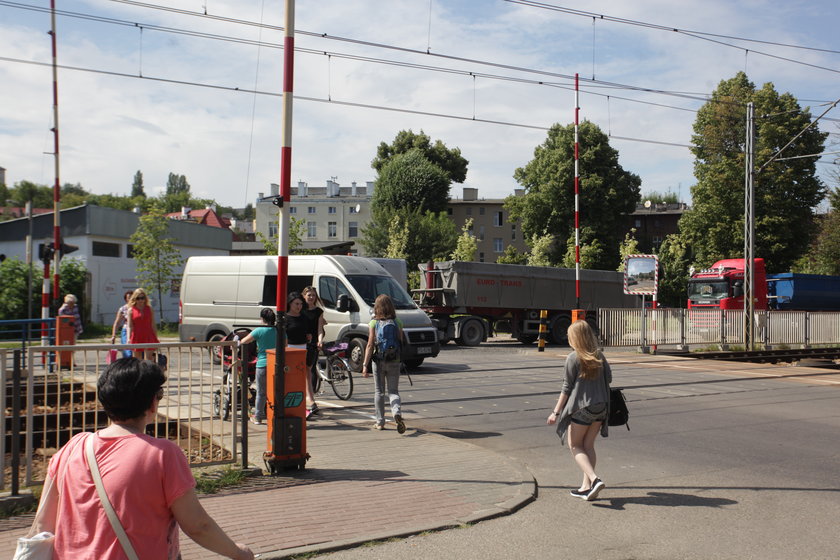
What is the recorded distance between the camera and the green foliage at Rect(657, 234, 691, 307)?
54219mm

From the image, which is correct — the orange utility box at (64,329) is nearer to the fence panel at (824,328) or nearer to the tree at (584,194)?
the fence panel at (824,328)

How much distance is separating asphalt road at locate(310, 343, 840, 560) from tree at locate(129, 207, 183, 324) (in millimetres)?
22270

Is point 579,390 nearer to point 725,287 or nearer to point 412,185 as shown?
point 725,287

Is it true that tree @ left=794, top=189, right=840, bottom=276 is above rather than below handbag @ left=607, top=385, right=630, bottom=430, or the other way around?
above

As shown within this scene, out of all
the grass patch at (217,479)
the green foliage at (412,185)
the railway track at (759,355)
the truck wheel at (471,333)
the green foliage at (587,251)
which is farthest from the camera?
the green foliage at (412,185)

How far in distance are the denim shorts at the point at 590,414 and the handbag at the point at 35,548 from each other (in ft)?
15.4

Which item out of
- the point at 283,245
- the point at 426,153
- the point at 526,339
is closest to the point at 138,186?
the point at 426,153

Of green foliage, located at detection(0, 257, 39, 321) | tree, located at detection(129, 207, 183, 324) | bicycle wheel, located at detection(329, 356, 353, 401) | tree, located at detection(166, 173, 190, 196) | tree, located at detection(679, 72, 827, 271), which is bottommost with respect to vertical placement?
bicycle wheel, located at detection(329, 356, 353, 401)

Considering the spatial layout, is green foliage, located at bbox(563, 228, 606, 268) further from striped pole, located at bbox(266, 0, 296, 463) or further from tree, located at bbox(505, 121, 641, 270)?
striped pole, located at bbox(266, 0, 296, 463)

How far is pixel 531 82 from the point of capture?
18.8 metres

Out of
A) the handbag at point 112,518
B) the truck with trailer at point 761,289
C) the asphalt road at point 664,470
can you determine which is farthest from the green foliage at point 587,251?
the handbag at point 112,518

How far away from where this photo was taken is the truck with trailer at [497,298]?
86.2 ft

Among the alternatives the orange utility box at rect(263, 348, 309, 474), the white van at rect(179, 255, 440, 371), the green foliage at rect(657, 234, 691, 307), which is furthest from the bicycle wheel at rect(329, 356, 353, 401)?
the green foliage at rect(657, 234, 691, 307)

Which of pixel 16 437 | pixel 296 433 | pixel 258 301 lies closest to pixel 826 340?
pixel 258 301
